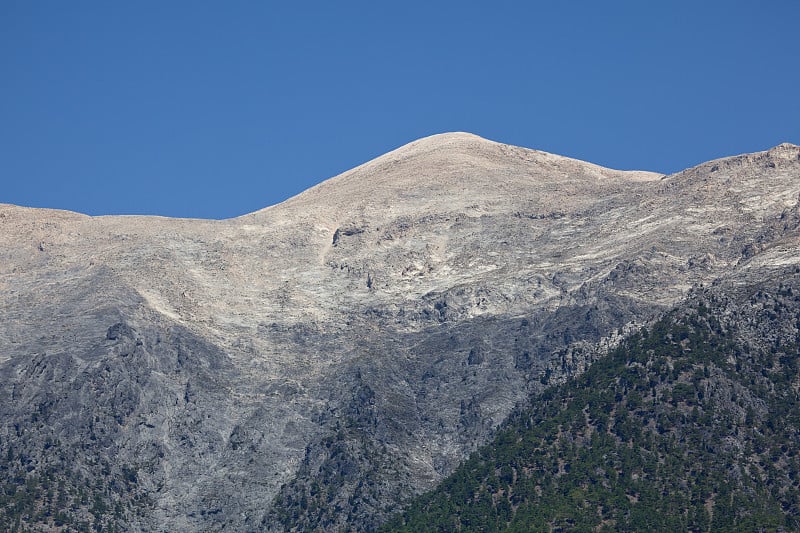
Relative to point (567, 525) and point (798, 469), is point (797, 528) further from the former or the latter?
point (567, 525)

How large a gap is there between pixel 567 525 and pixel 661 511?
31.5 ft

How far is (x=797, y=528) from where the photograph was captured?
191m

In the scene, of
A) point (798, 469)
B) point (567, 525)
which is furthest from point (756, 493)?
point (567, 525)

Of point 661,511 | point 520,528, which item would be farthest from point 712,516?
point 520,528

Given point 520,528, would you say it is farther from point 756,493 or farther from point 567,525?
point 756,493

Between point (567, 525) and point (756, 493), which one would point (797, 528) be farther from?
point (567, 525)

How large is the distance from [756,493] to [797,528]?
295 inches

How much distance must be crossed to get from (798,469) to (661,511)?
50.0 feet

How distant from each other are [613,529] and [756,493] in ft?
49.4

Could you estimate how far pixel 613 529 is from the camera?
7721 inches

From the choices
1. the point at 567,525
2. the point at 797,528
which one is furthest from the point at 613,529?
the point at 797,528

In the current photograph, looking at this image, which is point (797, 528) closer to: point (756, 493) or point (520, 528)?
point (756, 493)

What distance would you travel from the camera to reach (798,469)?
19988 cm

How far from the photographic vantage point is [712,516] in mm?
194625
